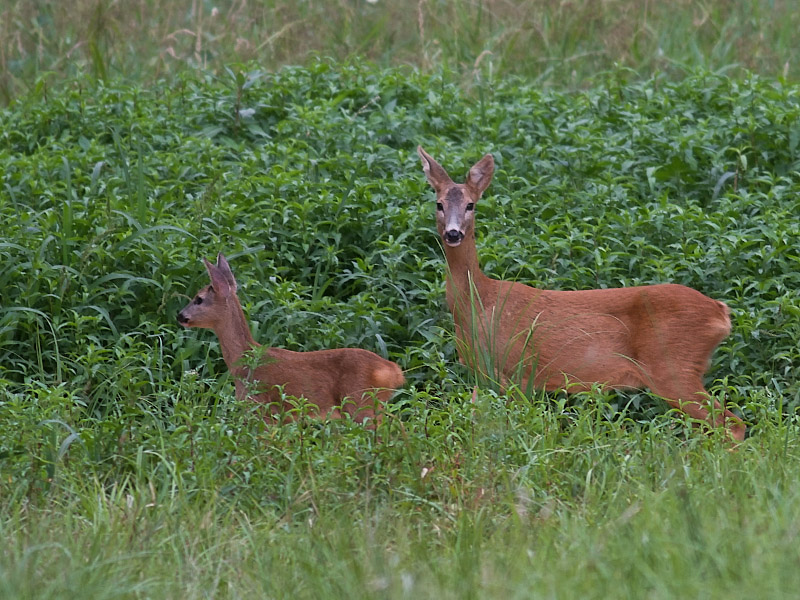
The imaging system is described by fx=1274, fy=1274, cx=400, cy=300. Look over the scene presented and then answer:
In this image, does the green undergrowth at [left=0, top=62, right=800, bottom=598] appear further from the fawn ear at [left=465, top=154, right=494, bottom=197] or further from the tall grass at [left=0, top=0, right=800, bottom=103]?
the tall grass at [left=0, top=0, right=800, bottom=103]

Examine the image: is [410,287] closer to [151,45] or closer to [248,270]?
[248,270]

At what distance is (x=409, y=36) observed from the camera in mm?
11047

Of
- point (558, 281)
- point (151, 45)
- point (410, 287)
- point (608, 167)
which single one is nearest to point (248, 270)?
point (410, 287)

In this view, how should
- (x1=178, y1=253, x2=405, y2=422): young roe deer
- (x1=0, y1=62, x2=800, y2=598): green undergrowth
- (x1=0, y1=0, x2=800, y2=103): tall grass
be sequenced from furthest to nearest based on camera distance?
(x1=0, y1=0, x2=800, y2=103): tall grass → (x1=178, y1=253, x2=405, y2=422): young roe deer → (x1=0, y1=62, x2=800, y2=598): green undergrowth

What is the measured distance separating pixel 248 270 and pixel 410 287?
2.62ft

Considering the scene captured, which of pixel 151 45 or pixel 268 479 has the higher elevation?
pixel 268 479

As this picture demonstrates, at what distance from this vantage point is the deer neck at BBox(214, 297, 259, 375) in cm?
541

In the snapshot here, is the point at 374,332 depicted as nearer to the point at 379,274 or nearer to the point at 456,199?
the point at 379,274

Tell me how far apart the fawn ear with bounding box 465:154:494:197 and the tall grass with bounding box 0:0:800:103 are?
154 inches

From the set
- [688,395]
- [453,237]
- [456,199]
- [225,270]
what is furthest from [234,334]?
[688,395]

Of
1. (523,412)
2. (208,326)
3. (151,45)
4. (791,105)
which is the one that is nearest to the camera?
(523,412)

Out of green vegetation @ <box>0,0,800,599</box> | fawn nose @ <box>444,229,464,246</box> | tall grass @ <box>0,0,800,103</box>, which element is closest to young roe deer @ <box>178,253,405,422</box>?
green vegetation @ <box>0,0,800,599</box>

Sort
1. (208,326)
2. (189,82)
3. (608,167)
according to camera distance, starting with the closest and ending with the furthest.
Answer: (208,326) < (608,167) < (189,82)

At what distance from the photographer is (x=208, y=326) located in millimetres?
5453
